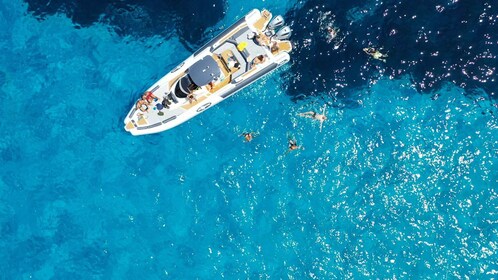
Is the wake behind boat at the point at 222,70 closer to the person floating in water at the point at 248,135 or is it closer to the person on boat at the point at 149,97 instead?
the person on boat at the point at 149,97

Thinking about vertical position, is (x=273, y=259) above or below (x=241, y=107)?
below

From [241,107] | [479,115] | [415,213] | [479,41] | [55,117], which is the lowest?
[415,213]

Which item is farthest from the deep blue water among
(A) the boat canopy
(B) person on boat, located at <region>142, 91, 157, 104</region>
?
(A) the boat canopy

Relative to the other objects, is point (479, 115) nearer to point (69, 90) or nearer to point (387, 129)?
point (387, 129)

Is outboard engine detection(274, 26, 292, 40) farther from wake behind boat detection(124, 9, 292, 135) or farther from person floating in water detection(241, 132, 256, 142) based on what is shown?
person floating in water detection(241, 132, 256, 142)

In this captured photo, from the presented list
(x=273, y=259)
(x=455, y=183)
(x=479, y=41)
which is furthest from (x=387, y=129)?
(x=273, y=259)

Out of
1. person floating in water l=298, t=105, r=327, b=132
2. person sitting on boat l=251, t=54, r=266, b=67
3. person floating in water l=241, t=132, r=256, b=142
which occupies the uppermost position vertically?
person sitting on boat l=251, t=54, r=266, b=67
